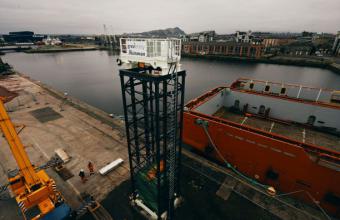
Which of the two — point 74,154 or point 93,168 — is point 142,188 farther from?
point 74,154

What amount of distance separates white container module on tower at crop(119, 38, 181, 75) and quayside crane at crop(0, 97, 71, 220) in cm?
845

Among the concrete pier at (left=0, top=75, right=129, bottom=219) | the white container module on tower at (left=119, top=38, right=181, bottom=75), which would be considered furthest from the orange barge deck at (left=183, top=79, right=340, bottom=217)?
the white container module on tower at (left=119, top=38, right=181, bottom=75)

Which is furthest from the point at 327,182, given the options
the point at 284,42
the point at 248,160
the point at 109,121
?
the point at 284,42

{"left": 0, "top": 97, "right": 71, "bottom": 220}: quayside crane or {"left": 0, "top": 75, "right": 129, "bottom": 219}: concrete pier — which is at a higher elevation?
{"left": 0, "top": 97, "right": 71, "bottom": 220}: quayside crane

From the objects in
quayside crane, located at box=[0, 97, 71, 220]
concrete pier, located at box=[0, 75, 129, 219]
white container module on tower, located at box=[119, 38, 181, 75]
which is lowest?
concrete pier, located at box=[0, 75, 129, 219]

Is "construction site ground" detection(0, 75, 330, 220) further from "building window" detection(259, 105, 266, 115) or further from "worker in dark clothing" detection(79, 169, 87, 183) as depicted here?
"building window" detection(259, 105, 266, 115)

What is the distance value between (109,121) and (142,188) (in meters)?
15.8

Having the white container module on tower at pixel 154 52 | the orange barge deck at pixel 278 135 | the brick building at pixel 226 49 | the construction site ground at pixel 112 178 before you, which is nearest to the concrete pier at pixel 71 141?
the construction site ground at pixel 112 178

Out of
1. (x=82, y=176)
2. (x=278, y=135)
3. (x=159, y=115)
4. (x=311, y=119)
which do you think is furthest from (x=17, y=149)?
→ (x=311, y=119)

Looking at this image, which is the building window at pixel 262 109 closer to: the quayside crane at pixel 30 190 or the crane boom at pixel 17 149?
the quayside crane at pixel 30 190

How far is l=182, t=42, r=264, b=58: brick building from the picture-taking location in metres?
100

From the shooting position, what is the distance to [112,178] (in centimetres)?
1562

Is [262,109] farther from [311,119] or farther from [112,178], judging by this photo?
[112,178]

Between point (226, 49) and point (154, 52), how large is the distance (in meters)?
113
